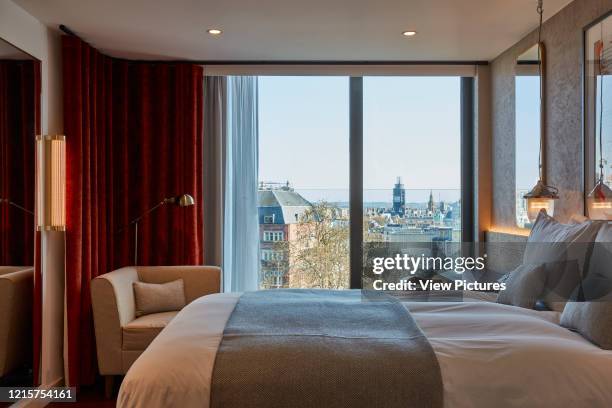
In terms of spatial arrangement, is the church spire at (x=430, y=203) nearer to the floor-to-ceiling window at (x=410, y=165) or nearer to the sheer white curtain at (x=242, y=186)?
the floor-to-ceiling window at (x=410, y=165)

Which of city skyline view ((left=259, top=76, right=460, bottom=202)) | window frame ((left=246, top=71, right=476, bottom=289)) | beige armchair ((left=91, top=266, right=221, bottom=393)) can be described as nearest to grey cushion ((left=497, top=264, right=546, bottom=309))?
window frame ((left=246, top=71, right=476, bottom=289))

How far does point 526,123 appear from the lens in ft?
11.8

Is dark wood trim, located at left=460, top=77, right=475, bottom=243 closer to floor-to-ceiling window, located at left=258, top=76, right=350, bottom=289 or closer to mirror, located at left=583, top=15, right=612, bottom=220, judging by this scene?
floor-to-ceiling window, located at left=258, top=76, right=350, bottom=289

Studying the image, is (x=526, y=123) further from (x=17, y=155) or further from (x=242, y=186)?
(x=17, y=155)

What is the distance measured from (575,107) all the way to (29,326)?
3.64 m

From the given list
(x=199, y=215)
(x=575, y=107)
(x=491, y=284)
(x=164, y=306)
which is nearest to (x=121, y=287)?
(x=164, y=306)

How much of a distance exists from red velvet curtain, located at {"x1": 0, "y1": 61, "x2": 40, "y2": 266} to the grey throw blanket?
5.36 ft

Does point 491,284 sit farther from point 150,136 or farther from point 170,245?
point 150,136

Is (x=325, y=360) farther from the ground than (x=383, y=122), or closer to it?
closer to it

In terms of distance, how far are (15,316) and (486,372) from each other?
268 centimetres

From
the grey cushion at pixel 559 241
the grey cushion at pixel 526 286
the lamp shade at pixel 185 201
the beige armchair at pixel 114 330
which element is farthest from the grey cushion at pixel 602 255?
the lamp shade at pixel 185 201

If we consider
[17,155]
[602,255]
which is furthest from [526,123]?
[17,155]

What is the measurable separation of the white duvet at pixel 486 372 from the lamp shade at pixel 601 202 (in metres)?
0.84

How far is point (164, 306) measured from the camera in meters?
3.74
